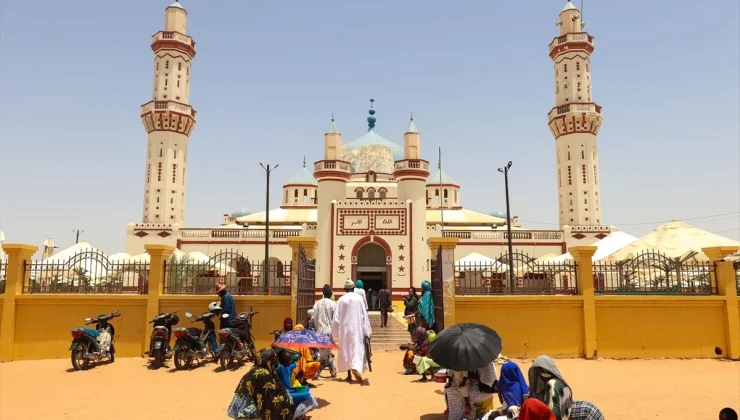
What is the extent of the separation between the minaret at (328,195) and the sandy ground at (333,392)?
15.9 metres

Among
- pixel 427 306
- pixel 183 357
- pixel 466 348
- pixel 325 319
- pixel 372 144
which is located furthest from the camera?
pixel 372 144

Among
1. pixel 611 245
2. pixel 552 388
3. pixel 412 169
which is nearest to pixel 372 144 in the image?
pixel 412 169

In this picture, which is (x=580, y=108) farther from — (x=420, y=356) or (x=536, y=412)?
(x=536, y=412)

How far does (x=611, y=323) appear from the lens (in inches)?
472

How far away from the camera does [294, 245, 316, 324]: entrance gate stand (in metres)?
11.8

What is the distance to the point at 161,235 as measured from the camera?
30.5 meters

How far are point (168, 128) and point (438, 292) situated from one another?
78.3 ft

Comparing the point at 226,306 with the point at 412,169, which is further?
the point at 412,169

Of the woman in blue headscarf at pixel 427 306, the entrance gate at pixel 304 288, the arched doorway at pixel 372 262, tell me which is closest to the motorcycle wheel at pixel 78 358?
the entrance gate at pixel 304 288

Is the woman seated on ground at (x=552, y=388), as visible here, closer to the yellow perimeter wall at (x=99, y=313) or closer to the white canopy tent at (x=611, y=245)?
the yellow perimeter wall at (x=99, y=313)

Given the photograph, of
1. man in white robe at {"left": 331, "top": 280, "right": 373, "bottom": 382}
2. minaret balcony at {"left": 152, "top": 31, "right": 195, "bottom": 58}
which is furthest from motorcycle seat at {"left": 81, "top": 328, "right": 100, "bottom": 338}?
minaret balcony at {"left": 152, "top": 31, "right": 195, "bottom": 58}

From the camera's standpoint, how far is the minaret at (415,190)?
87.8 feet

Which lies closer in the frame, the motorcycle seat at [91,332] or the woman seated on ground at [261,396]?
the woman seated on ground at [261,396]

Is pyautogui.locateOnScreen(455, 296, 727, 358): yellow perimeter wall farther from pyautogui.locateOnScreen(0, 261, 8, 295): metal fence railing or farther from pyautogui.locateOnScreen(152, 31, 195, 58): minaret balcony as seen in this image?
pyautogui.locateOnScreen(152, 31, 195, 58): minaret balcony
